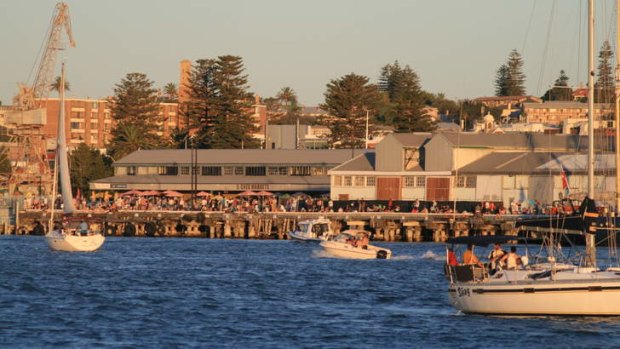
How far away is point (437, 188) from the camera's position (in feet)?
473

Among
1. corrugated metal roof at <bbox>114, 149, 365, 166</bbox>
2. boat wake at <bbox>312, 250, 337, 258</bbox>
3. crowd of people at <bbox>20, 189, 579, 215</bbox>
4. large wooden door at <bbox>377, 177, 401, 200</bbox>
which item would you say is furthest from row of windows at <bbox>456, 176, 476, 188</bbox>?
boat wake at <bbox>312, 250, 337, 258</bbox>

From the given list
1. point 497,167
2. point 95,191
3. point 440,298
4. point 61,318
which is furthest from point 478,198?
point 61,318

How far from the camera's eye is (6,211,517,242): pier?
123 meters

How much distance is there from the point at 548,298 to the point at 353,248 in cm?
4631

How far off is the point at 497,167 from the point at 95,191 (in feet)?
189

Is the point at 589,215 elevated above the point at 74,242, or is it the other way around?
the point at 589,215

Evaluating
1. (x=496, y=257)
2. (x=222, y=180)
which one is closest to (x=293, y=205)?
(x=222, y=180)

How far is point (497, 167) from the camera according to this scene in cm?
14088

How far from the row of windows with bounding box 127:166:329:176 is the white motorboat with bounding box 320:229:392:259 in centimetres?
6861

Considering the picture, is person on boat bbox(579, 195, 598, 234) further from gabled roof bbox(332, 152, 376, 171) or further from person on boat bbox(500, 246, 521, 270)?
gabled roof bbox(332, 152, 376, 171)

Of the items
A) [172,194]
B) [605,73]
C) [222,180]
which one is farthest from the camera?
[222,180]

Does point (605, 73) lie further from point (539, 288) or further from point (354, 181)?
point (354, 181)

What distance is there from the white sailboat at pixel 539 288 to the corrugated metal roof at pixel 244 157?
113 meters

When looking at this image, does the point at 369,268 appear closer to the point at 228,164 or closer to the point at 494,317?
the point at 494,317
